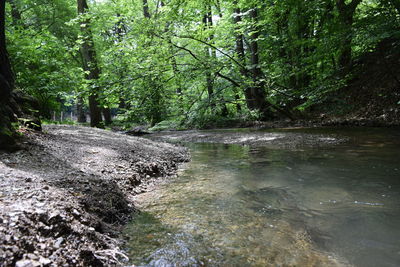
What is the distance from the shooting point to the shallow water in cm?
198

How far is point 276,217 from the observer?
2.66 metres

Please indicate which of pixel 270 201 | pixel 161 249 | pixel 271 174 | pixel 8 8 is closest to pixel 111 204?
pixel 161 249

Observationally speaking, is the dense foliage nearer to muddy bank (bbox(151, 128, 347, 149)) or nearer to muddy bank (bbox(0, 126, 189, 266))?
muddy bank (bbox(151, 128, 347, 149))

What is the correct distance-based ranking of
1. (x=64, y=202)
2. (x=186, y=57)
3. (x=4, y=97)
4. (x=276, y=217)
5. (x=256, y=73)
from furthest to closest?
(x=186, y=57) < (x=256, y=73) < (x=4, y=97) < (x=276, y=217) < (x=64, y=202)

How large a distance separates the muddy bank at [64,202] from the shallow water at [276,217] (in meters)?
0.30

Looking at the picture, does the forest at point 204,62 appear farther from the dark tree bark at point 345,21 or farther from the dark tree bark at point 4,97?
the dark tree bark at point 4,97

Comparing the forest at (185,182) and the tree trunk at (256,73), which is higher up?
the tree trunk at (256,73)

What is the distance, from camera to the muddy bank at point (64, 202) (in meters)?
1.75

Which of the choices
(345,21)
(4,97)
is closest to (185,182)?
(4,97)

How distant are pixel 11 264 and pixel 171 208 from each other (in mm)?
1710

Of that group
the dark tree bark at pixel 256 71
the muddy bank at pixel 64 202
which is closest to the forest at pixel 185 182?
the muddy bank at pixel 64 202

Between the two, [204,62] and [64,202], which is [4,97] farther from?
[204,62]

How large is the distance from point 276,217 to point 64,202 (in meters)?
2.12

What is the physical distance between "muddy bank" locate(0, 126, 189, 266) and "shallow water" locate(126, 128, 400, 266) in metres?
0.30
